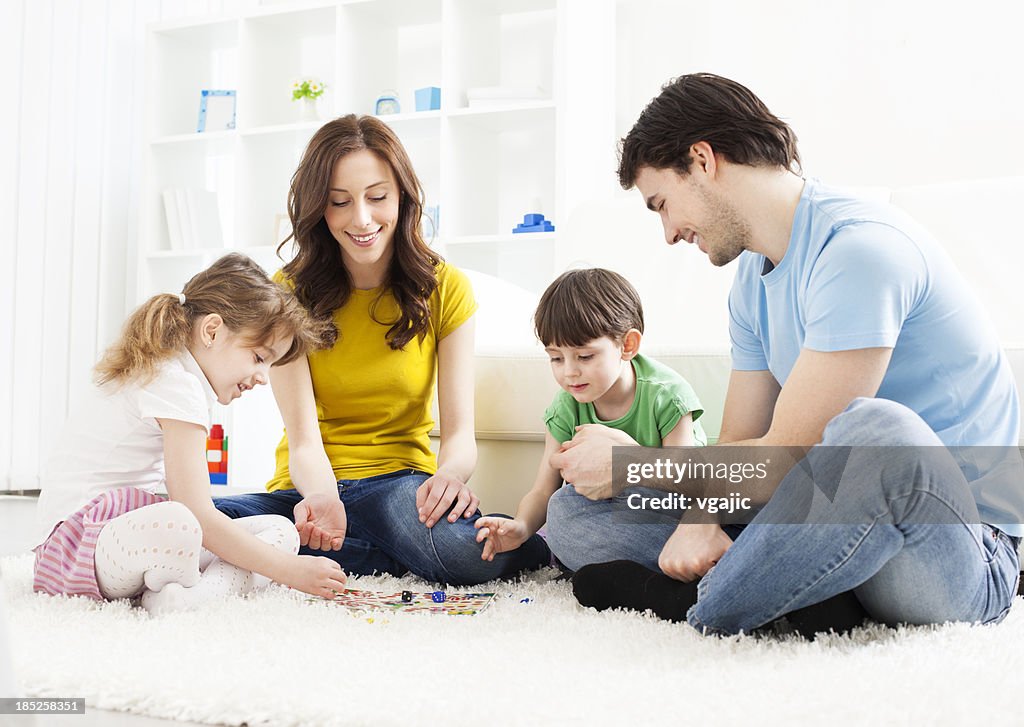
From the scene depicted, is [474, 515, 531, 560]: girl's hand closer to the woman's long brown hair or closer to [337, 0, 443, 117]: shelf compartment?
the woman's long brown hair

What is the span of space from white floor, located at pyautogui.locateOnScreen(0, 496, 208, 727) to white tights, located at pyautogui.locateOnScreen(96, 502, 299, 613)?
373 millimetres

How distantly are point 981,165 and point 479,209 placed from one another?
1.72 metres

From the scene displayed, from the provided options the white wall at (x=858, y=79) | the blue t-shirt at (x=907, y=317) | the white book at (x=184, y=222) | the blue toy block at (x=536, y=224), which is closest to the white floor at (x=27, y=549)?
the blue t-shirt at (x=907, y=317)

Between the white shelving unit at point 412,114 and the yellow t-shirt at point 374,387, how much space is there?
5.44 ft

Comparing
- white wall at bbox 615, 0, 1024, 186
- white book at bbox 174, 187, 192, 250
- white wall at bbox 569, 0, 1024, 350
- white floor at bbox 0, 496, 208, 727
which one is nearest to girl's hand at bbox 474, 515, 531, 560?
white floor at bbox 0, 496, 208, 727

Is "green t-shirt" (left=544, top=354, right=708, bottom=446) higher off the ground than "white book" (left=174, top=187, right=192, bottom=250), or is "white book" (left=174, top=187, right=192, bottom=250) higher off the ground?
"white book" (left=174, top=187, right=192, bottom=250)

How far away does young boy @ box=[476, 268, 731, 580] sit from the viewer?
141cm

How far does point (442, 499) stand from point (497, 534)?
11 cm

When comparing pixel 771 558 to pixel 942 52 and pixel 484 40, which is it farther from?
pixel 484 40

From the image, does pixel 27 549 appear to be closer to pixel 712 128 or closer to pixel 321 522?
pixel 321 522

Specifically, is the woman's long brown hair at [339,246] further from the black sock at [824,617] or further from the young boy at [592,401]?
the black sock at [824,617]

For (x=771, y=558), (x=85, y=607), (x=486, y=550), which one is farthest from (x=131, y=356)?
(x=771, y=558)

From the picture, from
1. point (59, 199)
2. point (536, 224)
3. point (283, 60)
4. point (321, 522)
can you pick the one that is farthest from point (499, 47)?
point (321, 522)

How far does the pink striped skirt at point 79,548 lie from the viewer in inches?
50.9
